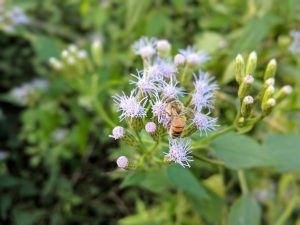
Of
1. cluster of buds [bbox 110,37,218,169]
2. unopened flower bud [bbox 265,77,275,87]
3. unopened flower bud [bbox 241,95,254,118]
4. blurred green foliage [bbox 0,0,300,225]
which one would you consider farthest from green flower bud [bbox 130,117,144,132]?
blurred green foliage [bbox 0,0,300,225]

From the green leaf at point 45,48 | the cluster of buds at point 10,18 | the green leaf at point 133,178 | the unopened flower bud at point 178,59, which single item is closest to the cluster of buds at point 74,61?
the green leaf at point 45,48

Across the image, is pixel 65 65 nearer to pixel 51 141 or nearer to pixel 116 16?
pixel 51 141

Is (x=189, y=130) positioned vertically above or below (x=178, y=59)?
below

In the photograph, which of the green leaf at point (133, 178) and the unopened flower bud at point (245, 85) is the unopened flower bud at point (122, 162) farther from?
the unopened flower bud at point (245, 85)

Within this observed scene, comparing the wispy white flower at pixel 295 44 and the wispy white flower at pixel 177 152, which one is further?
the wispy white flower at pixel 295 44

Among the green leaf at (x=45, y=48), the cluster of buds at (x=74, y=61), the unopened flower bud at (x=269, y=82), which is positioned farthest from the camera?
the green leaf at (x=45, y=48)

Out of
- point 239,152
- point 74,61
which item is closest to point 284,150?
point 239,152

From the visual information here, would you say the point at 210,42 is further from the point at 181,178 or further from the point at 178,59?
the point at 181,178
